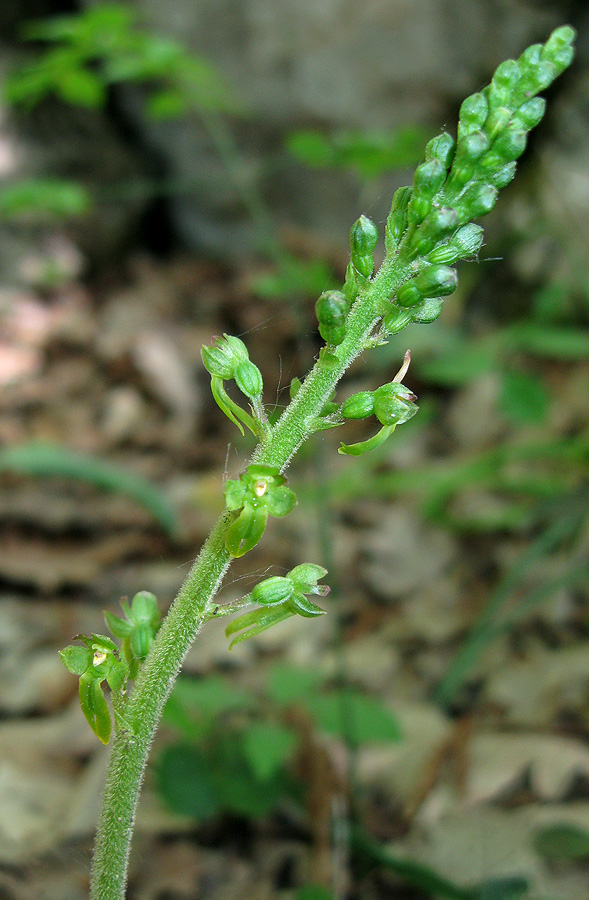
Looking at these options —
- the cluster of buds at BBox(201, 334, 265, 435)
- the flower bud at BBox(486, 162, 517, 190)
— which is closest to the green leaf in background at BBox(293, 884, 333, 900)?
the cluster of buds at BBox(201, 334, 265, 435)

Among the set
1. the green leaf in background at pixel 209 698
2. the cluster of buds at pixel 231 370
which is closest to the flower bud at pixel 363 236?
the cluster of buds at pixel 231 370

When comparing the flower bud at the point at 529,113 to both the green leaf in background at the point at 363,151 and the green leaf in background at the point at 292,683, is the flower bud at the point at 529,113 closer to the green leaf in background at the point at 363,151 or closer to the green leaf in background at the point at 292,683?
the green leaf in background at the point at 292,683

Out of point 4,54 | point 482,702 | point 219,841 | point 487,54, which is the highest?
point 4,54

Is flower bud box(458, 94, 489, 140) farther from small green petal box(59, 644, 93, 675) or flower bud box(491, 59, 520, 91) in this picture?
small green petal box(59, 644, 93, 675)

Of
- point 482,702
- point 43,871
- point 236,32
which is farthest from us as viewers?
point 236,32

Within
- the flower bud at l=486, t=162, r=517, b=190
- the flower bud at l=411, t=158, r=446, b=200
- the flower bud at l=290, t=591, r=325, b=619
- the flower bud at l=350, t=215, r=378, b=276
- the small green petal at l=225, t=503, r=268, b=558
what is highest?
the flower bud at l=486, t=162, r=517, b=190

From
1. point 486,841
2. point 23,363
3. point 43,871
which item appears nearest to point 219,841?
point 43,871

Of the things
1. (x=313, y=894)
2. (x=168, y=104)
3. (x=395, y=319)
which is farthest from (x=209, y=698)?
(x=168, y=104)

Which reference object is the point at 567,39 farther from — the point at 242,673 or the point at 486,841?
the point at 242,673
